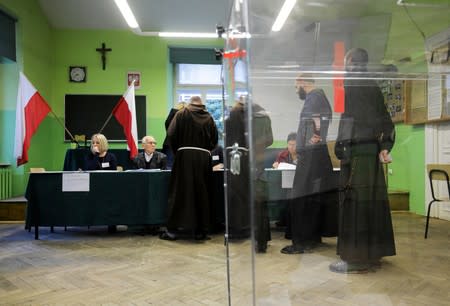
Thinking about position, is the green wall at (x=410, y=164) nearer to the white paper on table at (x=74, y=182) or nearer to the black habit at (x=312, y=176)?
the black habit at (x=312, y=176)

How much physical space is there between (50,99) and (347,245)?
551 cm

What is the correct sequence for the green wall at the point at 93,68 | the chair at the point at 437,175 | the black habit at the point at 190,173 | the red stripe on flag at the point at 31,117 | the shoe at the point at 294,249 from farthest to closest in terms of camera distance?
the green wall at the point at 93,68 < the red stripe on flag at the point at 31,117 < the black habit at the point at 190,173 < the chair at the point at 437,175 < the shoe at the point at 294,249

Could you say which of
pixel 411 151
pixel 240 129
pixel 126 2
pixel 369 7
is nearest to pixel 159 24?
pixel 126 2

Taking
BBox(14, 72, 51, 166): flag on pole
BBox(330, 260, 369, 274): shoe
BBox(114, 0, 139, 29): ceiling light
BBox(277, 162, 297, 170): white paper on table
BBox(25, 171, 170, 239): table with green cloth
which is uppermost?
BBox(114, 0, 139, 29): ceiling light

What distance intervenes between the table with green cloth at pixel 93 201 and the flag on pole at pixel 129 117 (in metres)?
0.66

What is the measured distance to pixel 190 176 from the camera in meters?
3.21

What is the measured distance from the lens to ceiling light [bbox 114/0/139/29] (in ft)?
17.0

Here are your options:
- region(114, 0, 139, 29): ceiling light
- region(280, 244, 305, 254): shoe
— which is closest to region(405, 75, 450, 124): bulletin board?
region(280, 244, 305, 254): shoe

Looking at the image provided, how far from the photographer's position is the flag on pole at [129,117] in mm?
3893

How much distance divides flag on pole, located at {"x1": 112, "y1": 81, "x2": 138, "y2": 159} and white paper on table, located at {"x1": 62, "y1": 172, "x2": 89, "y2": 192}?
2.40ft

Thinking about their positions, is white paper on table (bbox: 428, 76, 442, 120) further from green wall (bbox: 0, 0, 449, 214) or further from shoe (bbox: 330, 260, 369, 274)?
green wall (bbox: 0, 0, 449, 214)

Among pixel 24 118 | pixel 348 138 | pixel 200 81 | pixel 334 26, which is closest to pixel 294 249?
pixel 348 138

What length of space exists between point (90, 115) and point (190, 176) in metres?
3.49

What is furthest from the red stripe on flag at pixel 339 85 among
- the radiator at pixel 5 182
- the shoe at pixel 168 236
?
the radiator at pixel 5 182
